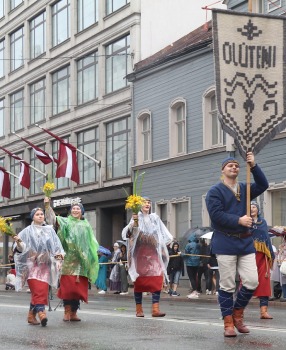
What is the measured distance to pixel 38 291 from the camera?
14.2 meters

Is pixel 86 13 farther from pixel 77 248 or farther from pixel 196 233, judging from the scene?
pixel 77 248

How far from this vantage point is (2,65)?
→ 54.1m

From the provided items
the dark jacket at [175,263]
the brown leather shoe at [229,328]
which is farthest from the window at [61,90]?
the brown leather shoe at [229,328]

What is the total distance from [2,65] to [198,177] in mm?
22291

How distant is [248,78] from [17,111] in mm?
41712

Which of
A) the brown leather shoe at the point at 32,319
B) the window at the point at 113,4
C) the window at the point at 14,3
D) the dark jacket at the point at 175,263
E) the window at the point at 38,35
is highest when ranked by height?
the window at the point at 14,3

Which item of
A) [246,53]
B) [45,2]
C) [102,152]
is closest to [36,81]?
A: [45,2]

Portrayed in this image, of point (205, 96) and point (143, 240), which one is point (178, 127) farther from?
point (143, 240)

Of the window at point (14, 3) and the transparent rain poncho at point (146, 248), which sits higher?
the window at point (14, 3)

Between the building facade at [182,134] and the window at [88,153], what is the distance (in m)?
3.93

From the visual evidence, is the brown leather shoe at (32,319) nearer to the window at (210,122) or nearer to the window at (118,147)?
the window at (210,122)

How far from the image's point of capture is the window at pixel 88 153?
141 ft

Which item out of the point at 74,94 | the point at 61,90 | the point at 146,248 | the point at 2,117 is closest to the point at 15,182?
the point at 2,117

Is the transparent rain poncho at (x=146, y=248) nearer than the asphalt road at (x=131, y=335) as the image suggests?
No
